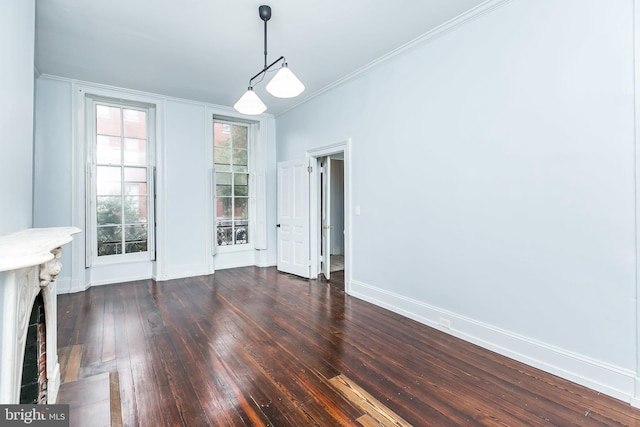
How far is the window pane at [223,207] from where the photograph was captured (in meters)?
5.80

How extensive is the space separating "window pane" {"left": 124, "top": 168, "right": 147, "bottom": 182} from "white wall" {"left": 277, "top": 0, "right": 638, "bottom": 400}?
13.1ft

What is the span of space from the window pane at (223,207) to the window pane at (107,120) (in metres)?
1.96

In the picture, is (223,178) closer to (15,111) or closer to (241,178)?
(241,178)

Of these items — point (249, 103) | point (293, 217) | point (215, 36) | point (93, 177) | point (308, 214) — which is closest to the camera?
point (249, 103)

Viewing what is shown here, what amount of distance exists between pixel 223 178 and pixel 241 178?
0.36 m

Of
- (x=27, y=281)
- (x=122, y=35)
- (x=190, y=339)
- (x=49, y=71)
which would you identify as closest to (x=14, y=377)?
(x=27, y=281)

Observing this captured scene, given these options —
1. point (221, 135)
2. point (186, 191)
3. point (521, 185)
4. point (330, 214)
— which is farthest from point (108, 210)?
point (521, 185)

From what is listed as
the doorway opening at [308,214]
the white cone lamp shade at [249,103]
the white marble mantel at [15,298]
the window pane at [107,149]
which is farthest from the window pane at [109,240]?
the white marble mantel at [15,298]

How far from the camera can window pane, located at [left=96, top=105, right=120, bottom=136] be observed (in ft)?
15.9

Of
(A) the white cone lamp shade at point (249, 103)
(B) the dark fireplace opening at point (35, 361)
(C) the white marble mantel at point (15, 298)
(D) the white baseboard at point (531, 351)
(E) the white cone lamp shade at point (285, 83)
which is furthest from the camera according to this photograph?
(A) the white cone lamp shade at point (249, 103)

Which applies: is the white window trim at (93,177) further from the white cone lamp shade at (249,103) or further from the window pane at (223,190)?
the white cone lamp shade at (249,103)

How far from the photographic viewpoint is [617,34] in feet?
6.77

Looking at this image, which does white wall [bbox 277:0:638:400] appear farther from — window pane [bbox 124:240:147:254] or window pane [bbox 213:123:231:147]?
window pane [bbox 124:240:147:254]

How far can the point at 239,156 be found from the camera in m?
6.10
